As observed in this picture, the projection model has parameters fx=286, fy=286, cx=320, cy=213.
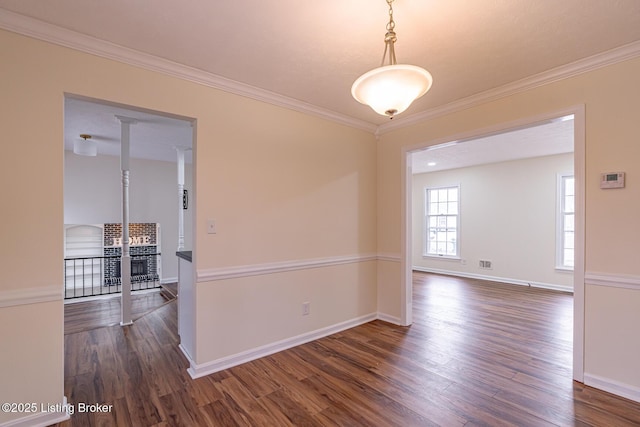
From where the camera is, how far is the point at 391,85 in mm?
1470

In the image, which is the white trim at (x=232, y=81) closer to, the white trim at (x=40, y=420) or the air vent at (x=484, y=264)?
the white trim at (x=40, y=420)

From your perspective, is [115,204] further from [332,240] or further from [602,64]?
[602,64]

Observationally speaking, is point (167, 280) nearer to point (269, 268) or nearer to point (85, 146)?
point (85, 146)

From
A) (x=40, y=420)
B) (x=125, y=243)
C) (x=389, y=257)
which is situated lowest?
(x=40, y=420)

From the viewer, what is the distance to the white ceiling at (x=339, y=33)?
1.71m

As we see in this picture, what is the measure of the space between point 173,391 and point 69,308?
3.61 m

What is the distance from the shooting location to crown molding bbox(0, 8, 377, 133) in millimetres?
1814

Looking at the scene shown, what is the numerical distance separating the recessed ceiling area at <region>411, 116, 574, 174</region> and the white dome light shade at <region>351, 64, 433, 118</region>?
2336 mm

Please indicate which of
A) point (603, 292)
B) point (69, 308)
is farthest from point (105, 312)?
point (603, 292)

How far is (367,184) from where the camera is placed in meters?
3.86

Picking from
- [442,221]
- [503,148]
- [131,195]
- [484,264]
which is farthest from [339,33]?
[442,221]

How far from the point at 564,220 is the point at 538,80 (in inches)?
169

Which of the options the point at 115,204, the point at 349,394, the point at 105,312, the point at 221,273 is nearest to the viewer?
the point at 349,394

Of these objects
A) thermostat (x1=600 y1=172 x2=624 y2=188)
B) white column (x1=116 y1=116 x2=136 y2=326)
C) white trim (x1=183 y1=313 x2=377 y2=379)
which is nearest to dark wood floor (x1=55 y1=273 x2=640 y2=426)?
white trim (x1=183 y1=313 x2=377 y2=379)
